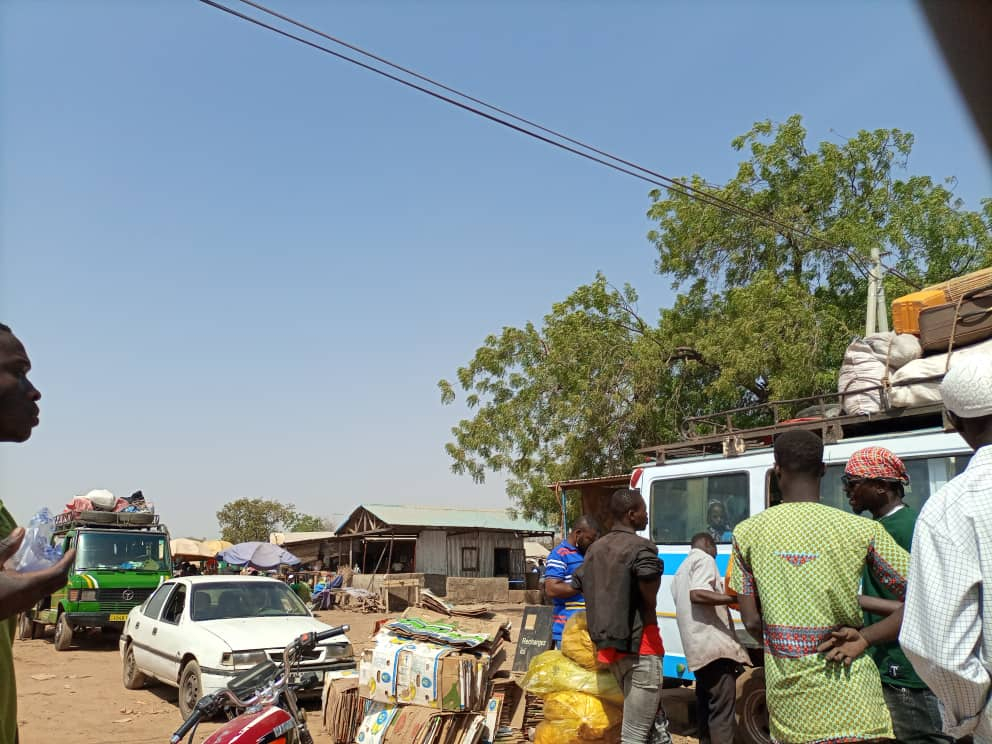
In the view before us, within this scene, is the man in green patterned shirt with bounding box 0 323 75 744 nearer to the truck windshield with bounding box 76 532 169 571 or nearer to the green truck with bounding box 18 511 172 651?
the green truck with bounding box 18 511 172 651

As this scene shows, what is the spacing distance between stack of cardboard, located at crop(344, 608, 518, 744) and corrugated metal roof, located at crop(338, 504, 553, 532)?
25.8 metres

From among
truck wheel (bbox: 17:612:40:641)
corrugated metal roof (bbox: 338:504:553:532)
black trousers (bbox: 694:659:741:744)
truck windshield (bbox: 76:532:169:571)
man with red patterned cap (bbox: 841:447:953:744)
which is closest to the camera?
man with red patterned cap (bbox: 841:447:953:744)

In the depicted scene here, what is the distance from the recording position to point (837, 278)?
19.0 metres

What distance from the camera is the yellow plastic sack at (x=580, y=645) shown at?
5.33 metres

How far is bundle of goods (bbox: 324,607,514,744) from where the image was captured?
5.84 meters

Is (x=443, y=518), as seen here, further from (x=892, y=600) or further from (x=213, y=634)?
(x=892, y=600)

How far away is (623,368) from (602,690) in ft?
46.2

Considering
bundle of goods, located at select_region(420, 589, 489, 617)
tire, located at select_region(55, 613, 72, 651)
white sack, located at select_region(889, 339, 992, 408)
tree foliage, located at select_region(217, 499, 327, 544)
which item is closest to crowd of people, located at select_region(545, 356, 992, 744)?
white sack, located at select_region(889, 339, 992, 408)

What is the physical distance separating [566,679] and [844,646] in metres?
2.72

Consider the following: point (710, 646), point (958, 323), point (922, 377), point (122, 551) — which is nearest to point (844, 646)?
point (710, 646)

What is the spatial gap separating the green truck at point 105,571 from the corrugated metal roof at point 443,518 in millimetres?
15223

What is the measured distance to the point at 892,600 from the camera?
3.08 metres

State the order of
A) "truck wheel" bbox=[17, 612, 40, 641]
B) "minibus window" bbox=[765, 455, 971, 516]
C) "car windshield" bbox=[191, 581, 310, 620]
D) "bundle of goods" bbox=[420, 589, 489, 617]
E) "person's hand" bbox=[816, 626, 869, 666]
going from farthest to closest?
1. "truck wheel" bbox=[17, 612, 40, 641]
2. "car windshield" bbox=[191, 581, 310, 620]
3. "bundle of goods" bbox=[420, 589, 489, 617]
4. "minibus window" bbox=[765, 455, 971, 516]
5. "person's hand" bbox=[816, 626, 869, 666]

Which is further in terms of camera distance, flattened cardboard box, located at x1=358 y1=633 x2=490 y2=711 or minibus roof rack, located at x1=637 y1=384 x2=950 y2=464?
minibus roof rack, located at x1=637 y1=384 x2=950 y2=464
